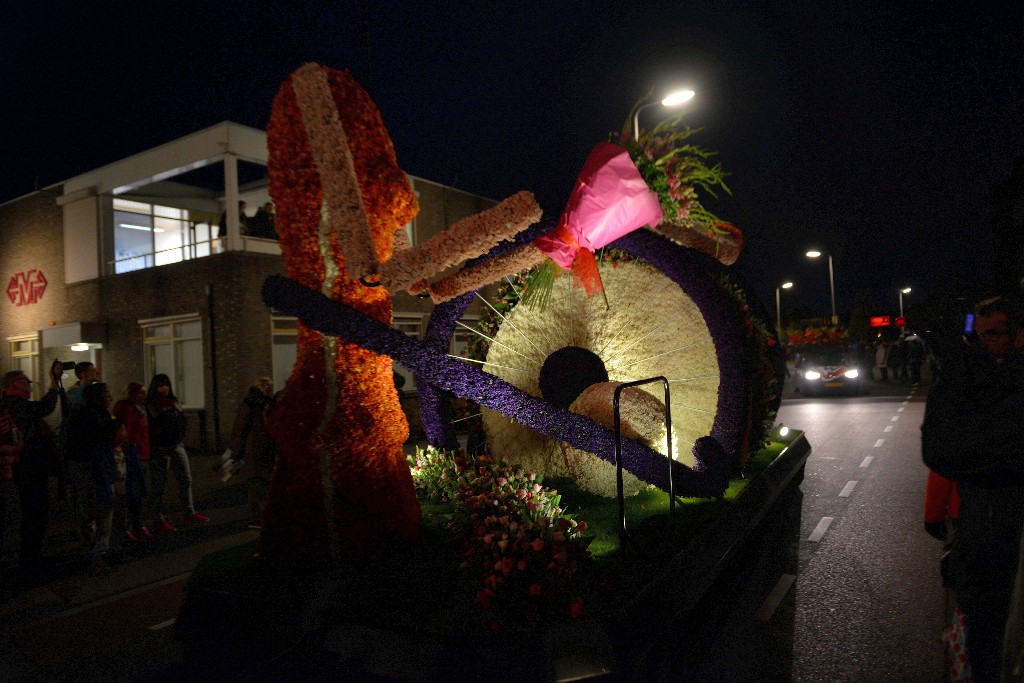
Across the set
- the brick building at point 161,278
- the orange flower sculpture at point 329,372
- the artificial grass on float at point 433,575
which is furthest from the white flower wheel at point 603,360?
the brick building at point 161,278

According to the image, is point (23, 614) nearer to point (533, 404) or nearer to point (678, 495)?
point (533, 404)

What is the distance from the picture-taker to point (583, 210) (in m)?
4.19

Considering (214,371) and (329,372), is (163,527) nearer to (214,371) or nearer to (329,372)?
(329,372)

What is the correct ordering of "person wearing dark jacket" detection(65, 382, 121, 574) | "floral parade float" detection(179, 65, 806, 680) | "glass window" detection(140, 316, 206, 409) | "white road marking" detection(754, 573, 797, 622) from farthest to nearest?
"glass window" detection(140, 316, 206, 409) < "person wearing dark jacket" detection(65, 382, 121, 574) < "white road marking" detection(754, 573, 797, 622) < "floral parade float" detection(179, 65, 806, 680)

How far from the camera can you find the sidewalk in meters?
5.20

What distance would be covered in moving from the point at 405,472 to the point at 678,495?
1.99 meters

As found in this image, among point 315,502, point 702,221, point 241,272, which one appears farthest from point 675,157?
point 241,272

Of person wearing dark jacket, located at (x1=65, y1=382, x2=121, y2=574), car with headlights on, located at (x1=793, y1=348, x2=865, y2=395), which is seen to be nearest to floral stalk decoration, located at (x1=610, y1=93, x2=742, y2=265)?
person wearing dark jacket, located at (x1=65, y1=382, x2=121, y2=574)

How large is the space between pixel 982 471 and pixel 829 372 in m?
20.2

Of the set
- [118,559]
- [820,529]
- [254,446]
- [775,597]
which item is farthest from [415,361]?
[820,529]

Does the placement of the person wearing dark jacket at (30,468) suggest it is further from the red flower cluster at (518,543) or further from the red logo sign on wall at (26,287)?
the red logo sign on wall at (26,287)

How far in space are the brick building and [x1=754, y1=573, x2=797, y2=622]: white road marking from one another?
1109cm

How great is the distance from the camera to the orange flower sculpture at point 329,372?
3779 mm

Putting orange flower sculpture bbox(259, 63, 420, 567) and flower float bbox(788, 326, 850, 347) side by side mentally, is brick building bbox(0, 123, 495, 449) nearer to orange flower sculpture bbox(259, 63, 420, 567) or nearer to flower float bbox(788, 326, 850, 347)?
orange flower sculpture bbox(259, 63, 420, 567)
